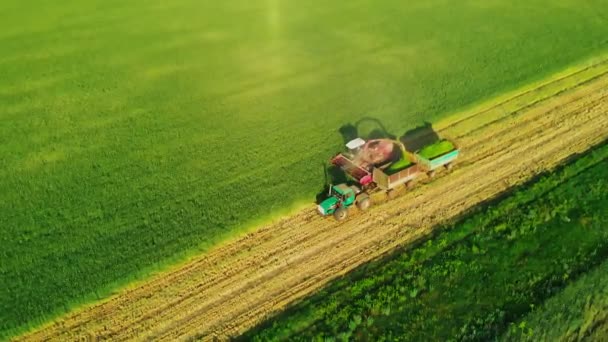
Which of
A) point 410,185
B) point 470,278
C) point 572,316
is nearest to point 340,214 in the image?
point 410,185

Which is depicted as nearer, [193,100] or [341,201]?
[341,201]

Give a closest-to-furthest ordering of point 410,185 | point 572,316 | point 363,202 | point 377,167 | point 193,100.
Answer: point 572,316
point 363,202
point 377,167
point 410,185
point 193,100

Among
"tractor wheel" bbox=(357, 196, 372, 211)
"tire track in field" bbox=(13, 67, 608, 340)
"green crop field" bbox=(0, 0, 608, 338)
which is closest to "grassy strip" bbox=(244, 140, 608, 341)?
"tire track in field" bbox=(13, 67, 608, 340)

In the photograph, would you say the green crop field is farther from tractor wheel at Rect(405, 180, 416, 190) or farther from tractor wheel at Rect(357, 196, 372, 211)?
tractor wheel at Rect(405, 180, 416, 190)

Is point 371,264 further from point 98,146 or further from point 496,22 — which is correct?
point 496,22

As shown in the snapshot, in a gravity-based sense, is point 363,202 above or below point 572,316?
above

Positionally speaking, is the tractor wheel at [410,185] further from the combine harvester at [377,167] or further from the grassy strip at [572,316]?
the grassy strip at [572,316]

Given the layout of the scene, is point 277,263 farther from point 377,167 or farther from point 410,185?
point 410,185
